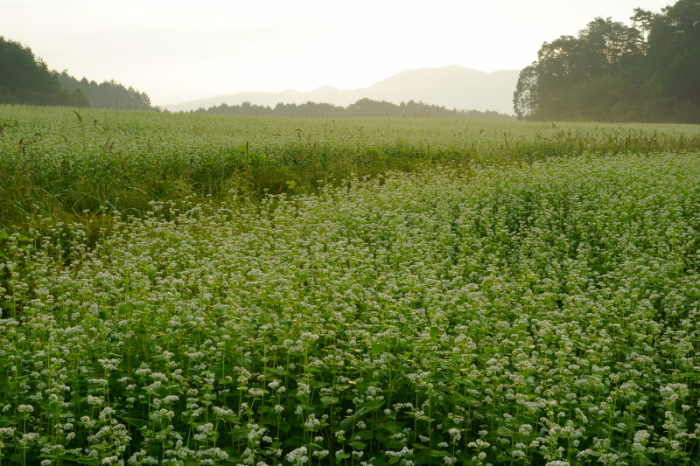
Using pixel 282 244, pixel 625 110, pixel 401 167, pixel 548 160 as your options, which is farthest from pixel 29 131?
pixel 625 110

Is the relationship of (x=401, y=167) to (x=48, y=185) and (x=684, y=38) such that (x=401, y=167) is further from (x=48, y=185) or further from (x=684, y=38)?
(x=684, y=38)

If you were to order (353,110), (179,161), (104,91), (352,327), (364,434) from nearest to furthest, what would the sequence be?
1. (364,434)
2. (352,327)
3. (179,161)
4. (353,110)
5. (104,91)

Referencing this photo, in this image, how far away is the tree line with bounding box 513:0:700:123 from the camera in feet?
218

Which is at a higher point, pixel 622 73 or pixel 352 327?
pixel 622 73

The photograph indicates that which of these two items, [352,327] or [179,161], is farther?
[179,161]

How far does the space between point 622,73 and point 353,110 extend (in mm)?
35246

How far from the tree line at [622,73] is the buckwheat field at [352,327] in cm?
5346

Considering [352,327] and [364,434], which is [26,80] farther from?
[364,434]

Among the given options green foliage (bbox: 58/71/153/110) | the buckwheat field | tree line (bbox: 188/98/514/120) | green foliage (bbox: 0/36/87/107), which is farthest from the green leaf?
green foliage (bbox: 58/71/153/110)

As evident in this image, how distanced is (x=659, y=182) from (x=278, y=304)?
9109 millimetres

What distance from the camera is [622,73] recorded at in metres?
73.8

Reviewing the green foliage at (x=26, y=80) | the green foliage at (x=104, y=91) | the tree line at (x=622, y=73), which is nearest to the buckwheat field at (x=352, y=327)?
the tree line at (x=622, y=73)

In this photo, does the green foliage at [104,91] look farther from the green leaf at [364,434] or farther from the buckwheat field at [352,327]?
the green leaf at [364,434]

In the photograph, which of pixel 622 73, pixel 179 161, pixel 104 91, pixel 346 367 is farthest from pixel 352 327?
pixel 104 91
